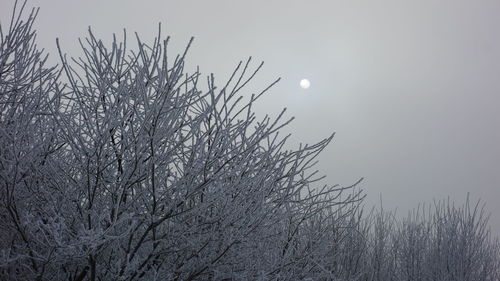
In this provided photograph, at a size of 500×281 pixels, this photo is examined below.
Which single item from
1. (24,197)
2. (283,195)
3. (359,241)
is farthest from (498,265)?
(24,197)

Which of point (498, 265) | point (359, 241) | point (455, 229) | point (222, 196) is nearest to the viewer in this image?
point (222, 196)

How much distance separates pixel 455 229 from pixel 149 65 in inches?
359

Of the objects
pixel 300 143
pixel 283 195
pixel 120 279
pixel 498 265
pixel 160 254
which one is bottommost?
pixel 120 279

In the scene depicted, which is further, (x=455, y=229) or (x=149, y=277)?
(x=455, y=229)

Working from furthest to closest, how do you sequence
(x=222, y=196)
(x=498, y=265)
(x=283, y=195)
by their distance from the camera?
1. (x=498, y=265)
2. (x=283, y=195)
3. (x=222, y=196)

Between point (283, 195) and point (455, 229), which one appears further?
point (455, 229)

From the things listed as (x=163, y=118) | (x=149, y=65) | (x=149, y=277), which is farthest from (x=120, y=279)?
(x=149, y=65)

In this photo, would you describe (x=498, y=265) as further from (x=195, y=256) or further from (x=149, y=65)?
(x=149, y=65)

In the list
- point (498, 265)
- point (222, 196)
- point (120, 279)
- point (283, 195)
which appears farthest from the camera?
point (498, 265)

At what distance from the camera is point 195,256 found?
391 centimetres

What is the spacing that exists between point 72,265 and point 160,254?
768mm

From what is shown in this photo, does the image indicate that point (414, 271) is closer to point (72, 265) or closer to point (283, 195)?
point (283, 195)

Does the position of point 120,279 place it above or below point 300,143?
below

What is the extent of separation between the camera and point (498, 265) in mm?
11984
